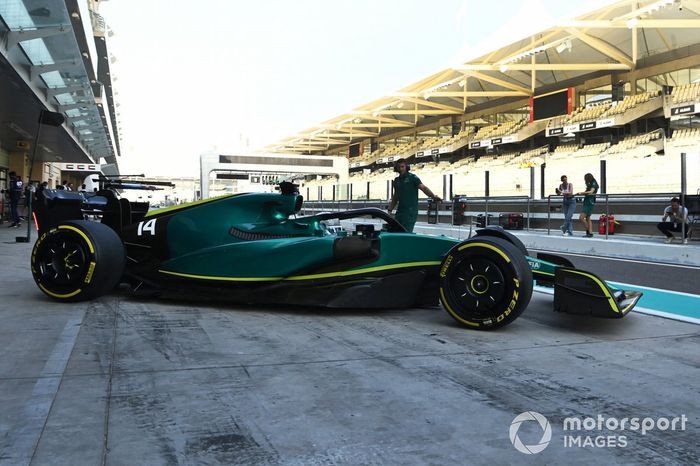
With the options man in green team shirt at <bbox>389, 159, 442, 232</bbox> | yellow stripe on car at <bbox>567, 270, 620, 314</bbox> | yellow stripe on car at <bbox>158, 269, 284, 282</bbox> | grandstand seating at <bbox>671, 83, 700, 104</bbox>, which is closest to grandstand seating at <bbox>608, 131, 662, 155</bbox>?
grandstand seating at <bbox>671, 83, 700, 104</bbox>

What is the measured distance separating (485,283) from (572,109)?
35.6m

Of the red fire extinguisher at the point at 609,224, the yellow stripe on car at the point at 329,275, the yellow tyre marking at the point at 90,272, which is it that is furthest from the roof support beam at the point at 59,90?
the red fire extinguisher at the point at 609,224

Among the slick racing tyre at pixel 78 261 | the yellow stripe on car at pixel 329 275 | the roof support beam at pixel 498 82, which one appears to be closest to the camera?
the yellow stripe on car at pixel 329 275

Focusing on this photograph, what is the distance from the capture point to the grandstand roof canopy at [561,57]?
25098 mm

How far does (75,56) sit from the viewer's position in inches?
632

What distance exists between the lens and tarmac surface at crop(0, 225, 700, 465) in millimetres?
2039

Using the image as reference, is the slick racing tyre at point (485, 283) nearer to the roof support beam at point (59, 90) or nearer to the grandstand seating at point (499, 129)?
the roof support beam at point (59, 90)

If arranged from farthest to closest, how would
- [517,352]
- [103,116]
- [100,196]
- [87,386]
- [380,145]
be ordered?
[380,145]
[103,116]
[100,196]
[517,352]
[87,386]

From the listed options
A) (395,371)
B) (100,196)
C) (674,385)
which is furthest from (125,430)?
(100,196)

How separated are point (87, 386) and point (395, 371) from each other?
1520mm

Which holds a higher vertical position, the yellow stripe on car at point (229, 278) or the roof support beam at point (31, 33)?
the roof support beam at point (31, 33)

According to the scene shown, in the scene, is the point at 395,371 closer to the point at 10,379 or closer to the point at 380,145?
the point at 10,379

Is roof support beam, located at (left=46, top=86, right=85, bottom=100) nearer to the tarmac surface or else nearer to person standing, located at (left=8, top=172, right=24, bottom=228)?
person standing, located at (left=8, top=172, right=24, bottom=228)

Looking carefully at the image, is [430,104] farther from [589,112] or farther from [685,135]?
[685,135]
